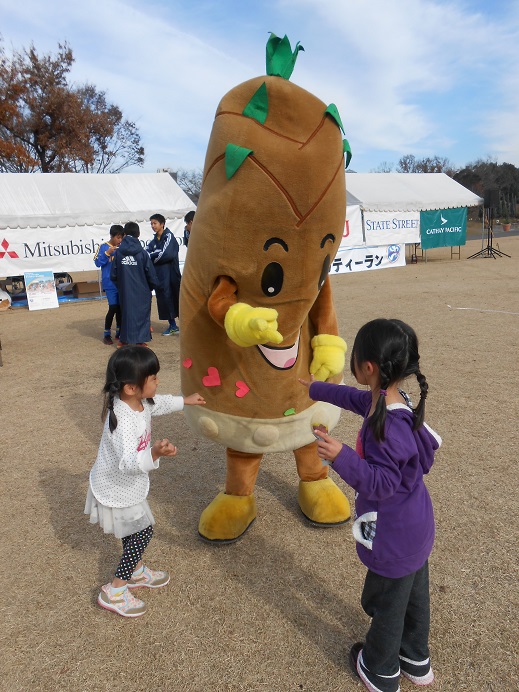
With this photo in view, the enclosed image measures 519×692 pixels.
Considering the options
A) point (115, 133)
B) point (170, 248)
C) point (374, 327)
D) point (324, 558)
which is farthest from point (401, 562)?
point (115, 133)

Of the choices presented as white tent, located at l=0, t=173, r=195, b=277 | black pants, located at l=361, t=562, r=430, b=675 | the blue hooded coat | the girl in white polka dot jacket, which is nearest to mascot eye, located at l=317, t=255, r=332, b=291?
the girl in white polka dot jacket

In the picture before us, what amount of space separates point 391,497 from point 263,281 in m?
1.10

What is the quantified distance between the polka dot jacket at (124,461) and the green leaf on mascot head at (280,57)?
1.60 m

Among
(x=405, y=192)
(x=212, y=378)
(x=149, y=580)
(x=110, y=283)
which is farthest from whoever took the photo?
(x=405, y=192)

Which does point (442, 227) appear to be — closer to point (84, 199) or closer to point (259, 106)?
point (84, 199)

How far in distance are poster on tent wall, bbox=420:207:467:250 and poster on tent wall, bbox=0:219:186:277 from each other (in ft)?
30.2

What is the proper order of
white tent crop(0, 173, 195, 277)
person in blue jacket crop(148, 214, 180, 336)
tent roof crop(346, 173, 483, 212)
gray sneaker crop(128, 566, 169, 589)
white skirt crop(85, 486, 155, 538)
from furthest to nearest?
tent roof crop(346, 173, 483, 212) < white tent crop(0, 173, 195, 277) < person in blue jacket crop(148, 214, 180, 336) < gray sneaker crop(128, 566, 169, 589) < white skirt crop(85, 486, 155, 538)

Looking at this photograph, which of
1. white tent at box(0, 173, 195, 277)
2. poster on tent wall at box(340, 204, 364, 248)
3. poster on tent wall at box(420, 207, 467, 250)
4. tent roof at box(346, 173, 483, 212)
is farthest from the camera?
poster on tent wall at box(420, 207, 467, 250)

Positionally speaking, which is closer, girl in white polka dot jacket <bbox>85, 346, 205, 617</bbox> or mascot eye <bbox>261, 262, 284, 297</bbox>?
girl in white polka dot jacket <bbox>85, 346, 205, 617</bbox>

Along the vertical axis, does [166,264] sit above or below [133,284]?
above

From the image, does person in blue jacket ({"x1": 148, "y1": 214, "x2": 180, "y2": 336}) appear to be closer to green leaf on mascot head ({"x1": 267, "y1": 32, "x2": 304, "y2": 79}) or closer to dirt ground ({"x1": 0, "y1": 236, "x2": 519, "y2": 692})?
dirt ground ({"x1": 0, "y1": 236, "x2": 519, "y2": 692})

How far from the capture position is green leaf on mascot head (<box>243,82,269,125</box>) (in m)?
2.17

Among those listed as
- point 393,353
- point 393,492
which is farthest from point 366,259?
point 393,492

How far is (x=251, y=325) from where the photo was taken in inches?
82.1
